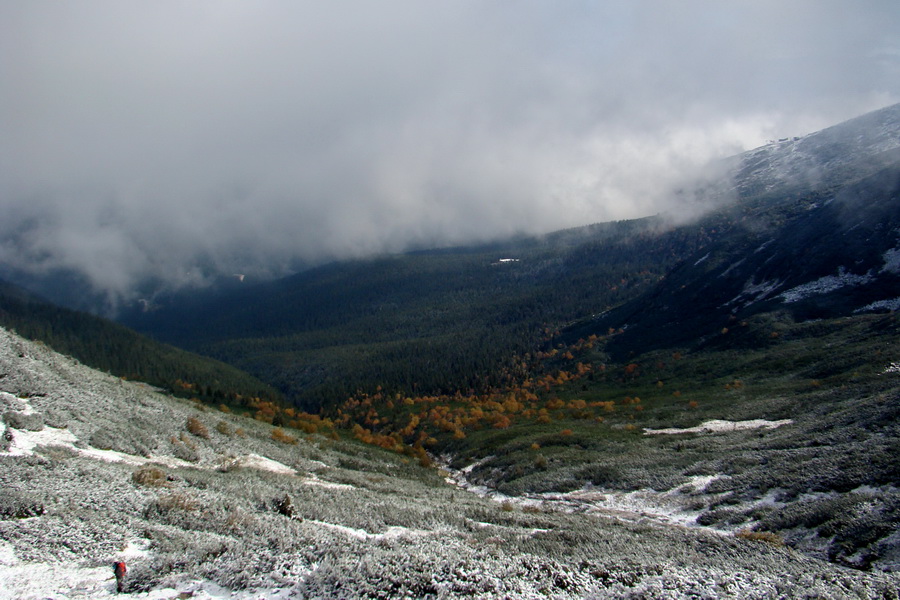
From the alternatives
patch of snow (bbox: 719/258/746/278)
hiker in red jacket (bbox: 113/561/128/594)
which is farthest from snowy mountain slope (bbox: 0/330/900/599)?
patch of snow (bbox: 719/258/746/278)

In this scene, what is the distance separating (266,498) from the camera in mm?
22625

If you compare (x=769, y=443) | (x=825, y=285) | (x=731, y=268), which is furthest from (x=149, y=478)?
(x=731, y=268)

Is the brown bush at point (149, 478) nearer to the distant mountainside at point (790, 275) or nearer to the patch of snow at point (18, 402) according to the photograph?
the patch of snow at point (18, 402)

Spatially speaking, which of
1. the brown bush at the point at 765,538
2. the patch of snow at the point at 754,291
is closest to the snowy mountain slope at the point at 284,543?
the brown bush at the point at 765,538

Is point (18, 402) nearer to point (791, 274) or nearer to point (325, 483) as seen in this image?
point (325, 483)

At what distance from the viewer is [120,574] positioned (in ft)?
46.3

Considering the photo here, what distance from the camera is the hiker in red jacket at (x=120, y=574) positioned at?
1379 cm

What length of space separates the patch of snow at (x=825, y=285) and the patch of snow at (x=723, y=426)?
83.9 metres

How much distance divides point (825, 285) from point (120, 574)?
15392 centimetres

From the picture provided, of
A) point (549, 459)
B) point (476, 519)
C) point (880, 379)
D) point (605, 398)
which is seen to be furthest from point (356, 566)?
point (605, 398)

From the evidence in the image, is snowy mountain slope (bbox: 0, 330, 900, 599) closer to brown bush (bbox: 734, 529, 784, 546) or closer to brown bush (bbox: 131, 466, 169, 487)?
A: brown bush (bbox: 131, 466, 169, 487)

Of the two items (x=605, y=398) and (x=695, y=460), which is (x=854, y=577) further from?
(x=605, y=398)

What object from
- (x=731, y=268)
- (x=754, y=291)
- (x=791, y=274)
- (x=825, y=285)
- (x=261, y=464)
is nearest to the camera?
(x=261, y=464)

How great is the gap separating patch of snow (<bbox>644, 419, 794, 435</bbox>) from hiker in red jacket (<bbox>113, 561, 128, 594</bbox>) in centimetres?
5819
